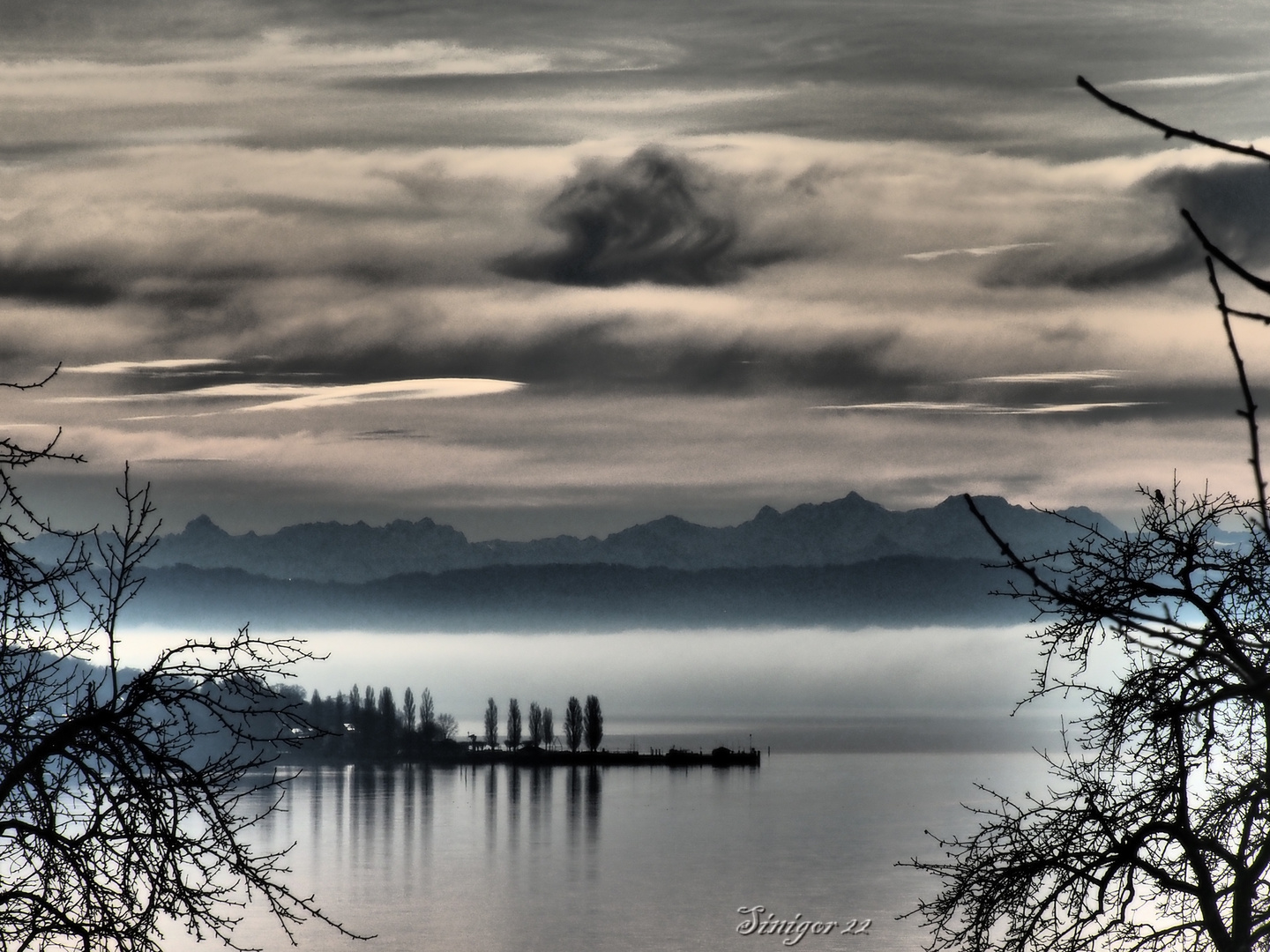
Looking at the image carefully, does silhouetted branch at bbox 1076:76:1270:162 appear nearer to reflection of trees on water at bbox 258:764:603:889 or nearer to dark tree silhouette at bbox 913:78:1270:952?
dark tree silhouette at bbox 913:78:1270:952

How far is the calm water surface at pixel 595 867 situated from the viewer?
7762cm

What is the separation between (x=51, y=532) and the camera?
920 cm

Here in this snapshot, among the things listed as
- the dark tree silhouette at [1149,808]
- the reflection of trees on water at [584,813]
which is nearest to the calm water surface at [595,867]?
the reflection of trees on water at [584,813]

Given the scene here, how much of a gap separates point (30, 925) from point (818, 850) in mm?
116780

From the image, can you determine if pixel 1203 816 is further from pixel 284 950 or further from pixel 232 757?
pixel 284 950

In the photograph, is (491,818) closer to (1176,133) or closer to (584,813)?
(584,813)

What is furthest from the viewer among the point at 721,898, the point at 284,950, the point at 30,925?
the point at 721,898

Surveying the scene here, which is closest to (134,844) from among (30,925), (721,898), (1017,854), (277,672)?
(30,925)

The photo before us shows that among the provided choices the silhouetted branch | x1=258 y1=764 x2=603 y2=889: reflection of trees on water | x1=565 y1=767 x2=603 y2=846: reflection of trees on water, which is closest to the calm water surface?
x1=258 y1=764 x2=603 y2=889: reflection of trees on water

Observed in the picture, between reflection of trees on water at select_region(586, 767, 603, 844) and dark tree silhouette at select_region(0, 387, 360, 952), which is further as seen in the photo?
reflection of trees on water at select_region(586, 767, 603, 844)

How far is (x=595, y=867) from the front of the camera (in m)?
109

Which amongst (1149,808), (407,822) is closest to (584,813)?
(407,822)

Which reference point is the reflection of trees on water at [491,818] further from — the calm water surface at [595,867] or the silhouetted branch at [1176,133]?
the silhouetted branch at [1176,133]

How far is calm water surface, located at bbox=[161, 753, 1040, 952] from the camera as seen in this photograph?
3056 inches
